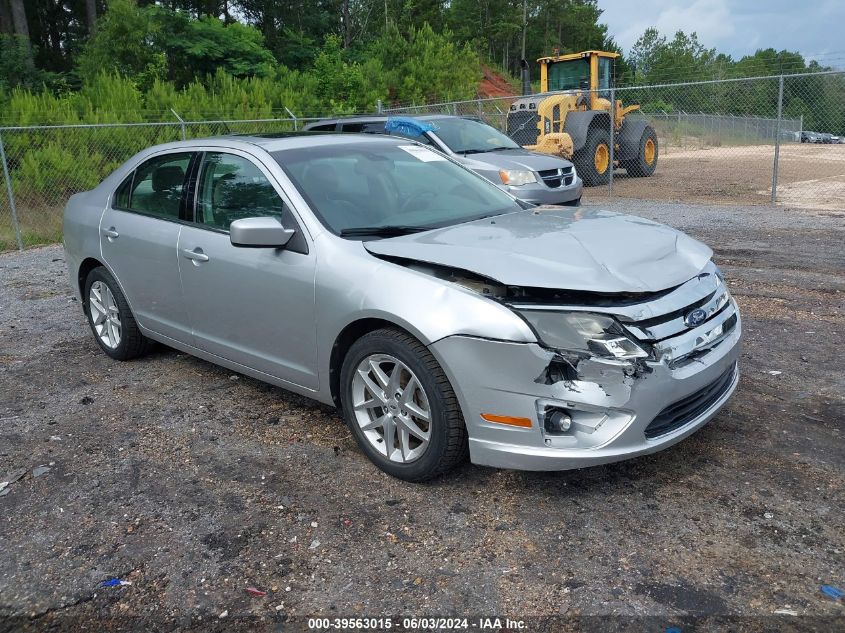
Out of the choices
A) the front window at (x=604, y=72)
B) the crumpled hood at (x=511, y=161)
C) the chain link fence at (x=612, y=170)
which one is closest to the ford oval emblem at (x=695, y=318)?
the crumpled hood at (x=511, y=161)

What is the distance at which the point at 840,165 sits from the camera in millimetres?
22797

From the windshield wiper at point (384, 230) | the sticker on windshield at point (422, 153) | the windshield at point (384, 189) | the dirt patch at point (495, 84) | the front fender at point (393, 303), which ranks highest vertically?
the dirt patch at point (495, 84)

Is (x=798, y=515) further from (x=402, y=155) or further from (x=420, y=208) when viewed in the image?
(x=402, y=155)

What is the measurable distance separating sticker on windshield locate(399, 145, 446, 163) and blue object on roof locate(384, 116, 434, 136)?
19.5ft

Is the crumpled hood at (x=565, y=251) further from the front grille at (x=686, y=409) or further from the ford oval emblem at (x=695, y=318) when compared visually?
the front grille at (x=686, y=409)

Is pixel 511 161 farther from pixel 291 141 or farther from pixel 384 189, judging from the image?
pixel 384 189

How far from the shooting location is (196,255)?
14.4 ft

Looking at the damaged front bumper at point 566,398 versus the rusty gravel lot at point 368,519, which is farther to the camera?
the damaged front bumper at point 566,398

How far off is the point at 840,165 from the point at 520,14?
4171 cm

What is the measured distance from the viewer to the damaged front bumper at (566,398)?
9.78 ft

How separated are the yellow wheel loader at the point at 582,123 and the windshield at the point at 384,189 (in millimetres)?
11325

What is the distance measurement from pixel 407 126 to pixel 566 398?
27.9 ft

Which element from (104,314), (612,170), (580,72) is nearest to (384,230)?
(104,314)

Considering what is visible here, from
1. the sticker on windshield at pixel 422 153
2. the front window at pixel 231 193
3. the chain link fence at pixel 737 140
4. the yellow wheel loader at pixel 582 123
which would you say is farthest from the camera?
the yellow wheel loader at pixel 582 123
